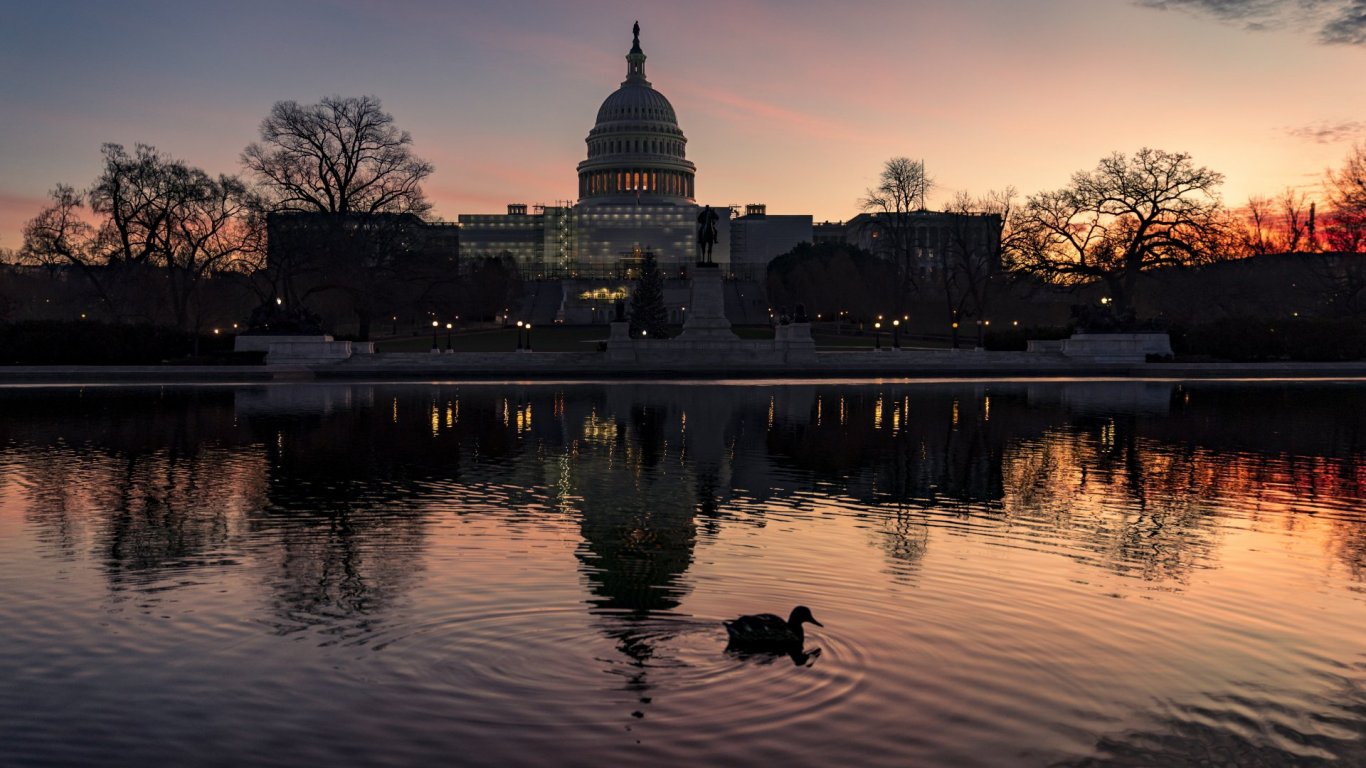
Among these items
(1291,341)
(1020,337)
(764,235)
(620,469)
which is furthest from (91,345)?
(764,235)

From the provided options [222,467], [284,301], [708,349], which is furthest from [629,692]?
[284,301]

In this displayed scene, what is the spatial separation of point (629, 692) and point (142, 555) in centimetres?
752

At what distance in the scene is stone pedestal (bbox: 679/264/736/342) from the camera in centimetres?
6506

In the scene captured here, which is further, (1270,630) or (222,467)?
(222,467)

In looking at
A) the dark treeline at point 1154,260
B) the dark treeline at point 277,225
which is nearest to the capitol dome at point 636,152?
the dark treeline at point 1154,260

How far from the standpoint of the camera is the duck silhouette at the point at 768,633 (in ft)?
32.3

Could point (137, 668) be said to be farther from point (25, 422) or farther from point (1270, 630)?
point (25, 422)

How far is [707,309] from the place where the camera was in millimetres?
65500

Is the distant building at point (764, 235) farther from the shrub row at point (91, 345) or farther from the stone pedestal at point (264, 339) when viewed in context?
the shrub row at point (91, 345)

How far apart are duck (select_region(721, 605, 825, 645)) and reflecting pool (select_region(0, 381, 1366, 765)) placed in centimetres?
14

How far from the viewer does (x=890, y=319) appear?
100500 mm

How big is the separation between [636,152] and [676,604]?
17196cm

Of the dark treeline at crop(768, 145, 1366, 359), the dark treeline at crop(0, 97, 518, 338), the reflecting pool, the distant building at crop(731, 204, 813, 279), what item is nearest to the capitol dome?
the distant building at crop(731, 204, 813, 279)

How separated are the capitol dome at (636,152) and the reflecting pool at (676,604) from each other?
158 metres
